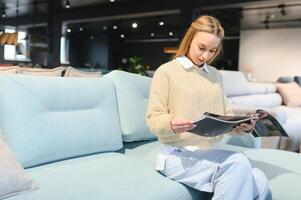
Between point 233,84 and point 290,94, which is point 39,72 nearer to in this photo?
point 233,84

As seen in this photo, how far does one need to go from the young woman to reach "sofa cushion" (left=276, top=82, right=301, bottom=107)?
3.86m

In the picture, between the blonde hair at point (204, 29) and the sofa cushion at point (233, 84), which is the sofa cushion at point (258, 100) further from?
the blonde hair at point (204, 29)

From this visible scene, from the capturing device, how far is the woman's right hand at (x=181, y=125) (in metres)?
1.28

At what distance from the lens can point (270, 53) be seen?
37.0 feet

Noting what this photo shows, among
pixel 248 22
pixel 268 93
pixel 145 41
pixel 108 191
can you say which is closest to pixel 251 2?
pixel 268 93

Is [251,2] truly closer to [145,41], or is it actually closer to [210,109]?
[210,109]

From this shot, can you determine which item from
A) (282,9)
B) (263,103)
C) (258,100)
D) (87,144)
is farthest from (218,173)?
(282,9)

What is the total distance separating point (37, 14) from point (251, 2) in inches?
317

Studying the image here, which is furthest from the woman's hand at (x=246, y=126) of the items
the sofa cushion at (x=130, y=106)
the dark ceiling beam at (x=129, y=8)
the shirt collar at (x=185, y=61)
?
the dark ceiling beam at (x=129, y=8)

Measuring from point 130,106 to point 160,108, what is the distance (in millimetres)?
569

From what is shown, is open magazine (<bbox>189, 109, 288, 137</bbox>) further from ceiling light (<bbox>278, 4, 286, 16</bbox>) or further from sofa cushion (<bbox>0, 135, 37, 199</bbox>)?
ceiling light (<bbox>278, 4, 286, 16</bbox>)

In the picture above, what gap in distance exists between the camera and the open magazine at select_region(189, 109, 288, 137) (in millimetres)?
1238

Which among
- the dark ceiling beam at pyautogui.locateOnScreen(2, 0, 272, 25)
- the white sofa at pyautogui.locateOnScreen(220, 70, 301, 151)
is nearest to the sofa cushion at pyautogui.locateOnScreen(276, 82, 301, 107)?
the white sofa at pyautogui.locateOnScreen(220, 70, 301, 151)

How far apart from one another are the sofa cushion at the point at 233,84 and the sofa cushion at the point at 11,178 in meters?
3.03
